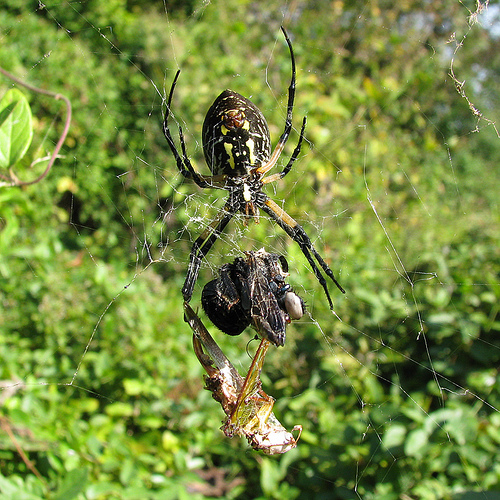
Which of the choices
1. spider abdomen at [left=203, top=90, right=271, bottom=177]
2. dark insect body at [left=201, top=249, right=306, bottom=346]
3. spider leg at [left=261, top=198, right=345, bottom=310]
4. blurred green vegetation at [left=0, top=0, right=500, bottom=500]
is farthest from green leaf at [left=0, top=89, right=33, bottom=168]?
spider leg at [left=261, top=198, right=345, bottom=310]

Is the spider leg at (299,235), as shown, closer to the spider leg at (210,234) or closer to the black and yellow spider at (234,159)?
the black and yellow spider at (234,159)

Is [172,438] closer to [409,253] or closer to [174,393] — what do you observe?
[174,393]

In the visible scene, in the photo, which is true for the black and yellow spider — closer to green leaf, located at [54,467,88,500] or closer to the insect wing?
the insect wing

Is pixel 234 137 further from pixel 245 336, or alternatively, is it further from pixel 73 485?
pixel 245 336

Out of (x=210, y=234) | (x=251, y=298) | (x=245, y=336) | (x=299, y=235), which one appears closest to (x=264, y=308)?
(x=251, y=298)

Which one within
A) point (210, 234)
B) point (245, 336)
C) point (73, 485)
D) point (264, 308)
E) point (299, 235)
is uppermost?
point (299, 235)

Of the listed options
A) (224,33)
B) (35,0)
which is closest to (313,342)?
(224,33)

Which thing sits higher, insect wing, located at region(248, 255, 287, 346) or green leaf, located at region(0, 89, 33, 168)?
green leaf, located at region(0, 89, 33, 168)
